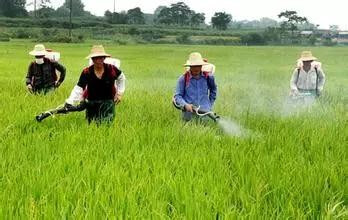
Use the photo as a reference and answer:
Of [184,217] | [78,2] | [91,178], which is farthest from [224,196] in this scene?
[78,2]

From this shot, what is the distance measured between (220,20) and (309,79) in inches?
2476

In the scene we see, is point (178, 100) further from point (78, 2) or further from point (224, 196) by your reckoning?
point (78, 2)

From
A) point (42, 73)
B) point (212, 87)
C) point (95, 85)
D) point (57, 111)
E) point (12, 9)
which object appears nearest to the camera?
point (57, 111)

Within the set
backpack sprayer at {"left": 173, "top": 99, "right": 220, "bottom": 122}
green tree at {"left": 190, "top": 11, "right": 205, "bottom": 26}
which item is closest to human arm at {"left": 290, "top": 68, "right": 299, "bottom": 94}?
backpack sprayer at {"left": 173, "top": 99, "right": 220, "bottom": 122}

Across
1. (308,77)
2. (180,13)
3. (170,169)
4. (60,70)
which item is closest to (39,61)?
(60,70)

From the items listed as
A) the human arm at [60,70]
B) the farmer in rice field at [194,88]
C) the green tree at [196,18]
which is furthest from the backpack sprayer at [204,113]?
the green tree at [196,18]

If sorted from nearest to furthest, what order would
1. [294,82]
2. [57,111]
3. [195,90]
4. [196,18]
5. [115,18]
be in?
[57,111]
[195,90]
[294,82]
[115,18]
[196,18]

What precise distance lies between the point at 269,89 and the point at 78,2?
9009 cm

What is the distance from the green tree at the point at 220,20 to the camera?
69.8 m

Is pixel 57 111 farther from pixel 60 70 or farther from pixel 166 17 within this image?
pixel 166 17

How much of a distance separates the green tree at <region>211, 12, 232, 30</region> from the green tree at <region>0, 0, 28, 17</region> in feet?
74.6

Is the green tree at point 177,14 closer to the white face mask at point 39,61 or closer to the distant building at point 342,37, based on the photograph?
the distant building at point 342,37

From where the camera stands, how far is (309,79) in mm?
8086

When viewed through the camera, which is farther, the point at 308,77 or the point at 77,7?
the point at 77,7
